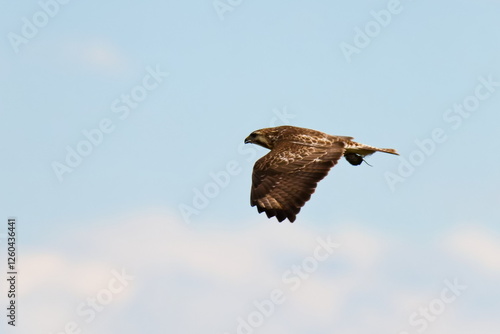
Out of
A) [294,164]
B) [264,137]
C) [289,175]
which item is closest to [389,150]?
[294,164]

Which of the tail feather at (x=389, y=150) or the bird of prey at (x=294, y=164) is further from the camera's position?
the tail feather at (x=389, y=150)

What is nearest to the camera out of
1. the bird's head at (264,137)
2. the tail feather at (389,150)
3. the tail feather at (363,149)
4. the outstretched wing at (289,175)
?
the outstretched wing at (289,175)

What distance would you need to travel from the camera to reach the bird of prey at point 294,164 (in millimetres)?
25781

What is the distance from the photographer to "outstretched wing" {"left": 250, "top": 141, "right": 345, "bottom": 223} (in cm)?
2570

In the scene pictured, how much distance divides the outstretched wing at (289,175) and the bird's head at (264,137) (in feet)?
5.33

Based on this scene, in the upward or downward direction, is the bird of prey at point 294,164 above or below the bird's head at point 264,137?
below

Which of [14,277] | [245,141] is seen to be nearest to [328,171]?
[245,141]

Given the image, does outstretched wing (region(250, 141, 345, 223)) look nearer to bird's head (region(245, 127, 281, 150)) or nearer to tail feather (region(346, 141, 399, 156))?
tail feather (region(346, 141, 399, 156))

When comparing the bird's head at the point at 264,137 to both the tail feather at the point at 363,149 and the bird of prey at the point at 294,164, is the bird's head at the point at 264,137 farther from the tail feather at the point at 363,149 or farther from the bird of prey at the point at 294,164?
the tail feather at the point at 363,149

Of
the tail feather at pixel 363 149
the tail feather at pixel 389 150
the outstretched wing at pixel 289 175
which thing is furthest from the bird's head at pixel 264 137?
the tail feather at pixel 389 150

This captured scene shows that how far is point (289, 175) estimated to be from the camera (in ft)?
86.9

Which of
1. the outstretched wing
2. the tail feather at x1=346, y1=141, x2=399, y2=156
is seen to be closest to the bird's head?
the outstretched wing

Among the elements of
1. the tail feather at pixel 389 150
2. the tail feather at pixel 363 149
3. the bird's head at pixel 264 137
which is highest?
the bird's head at pixel 264 137

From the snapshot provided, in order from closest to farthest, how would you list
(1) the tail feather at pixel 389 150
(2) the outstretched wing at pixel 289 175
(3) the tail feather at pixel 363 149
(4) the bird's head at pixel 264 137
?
(2) the outstretched wing at pixel 289 175 → (3) the tail feather at pixel 363 149 → (1) the tail feather at pixel 389 150 → (4) the bird's head at pixel 264 137
